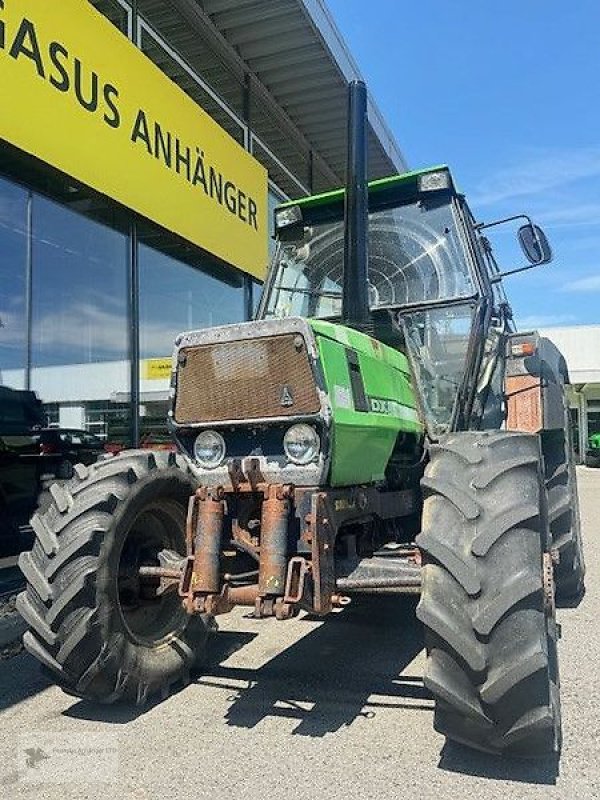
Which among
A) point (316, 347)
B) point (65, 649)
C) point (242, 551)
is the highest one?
point (316, 347)

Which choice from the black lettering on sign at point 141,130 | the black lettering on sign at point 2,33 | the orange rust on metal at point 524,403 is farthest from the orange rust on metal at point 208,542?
the black lettering on sign at point 141,130

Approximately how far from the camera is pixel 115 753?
339 centimetres

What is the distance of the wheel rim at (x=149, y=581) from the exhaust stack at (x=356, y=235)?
5.09 feet

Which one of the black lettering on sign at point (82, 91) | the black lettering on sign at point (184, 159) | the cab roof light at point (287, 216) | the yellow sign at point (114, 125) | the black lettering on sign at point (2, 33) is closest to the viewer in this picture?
the black lettering on sign at point (2, 33)

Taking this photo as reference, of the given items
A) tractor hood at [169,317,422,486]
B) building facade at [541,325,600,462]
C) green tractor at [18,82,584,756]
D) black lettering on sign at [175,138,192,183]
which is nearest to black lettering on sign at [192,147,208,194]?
black lettering on sign at [175,138,192,183]

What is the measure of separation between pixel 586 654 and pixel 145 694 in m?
2.63

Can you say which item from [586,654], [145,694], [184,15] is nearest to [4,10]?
[184,15]

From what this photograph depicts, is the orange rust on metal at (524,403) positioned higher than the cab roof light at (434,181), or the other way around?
the cab roof light at (434,181)

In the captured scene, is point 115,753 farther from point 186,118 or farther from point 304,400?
point 186,118

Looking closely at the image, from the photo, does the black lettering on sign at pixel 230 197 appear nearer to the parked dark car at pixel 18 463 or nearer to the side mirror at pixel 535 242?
the parked dark car at pixel 18 463

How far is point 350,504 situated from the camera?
13.5 feet

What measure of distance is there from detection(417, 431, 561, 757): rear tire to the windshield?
6.40ft

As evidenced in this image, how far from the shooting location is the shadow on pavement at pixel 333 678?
151 inches

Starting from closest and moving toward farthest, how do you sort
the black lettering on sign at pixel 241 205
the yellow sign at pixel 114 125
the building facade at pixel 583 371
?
the yellow sign at pixel 114 125 → the black lettering on sign at pixel 241 205 → the building facade at pixel 583 371
